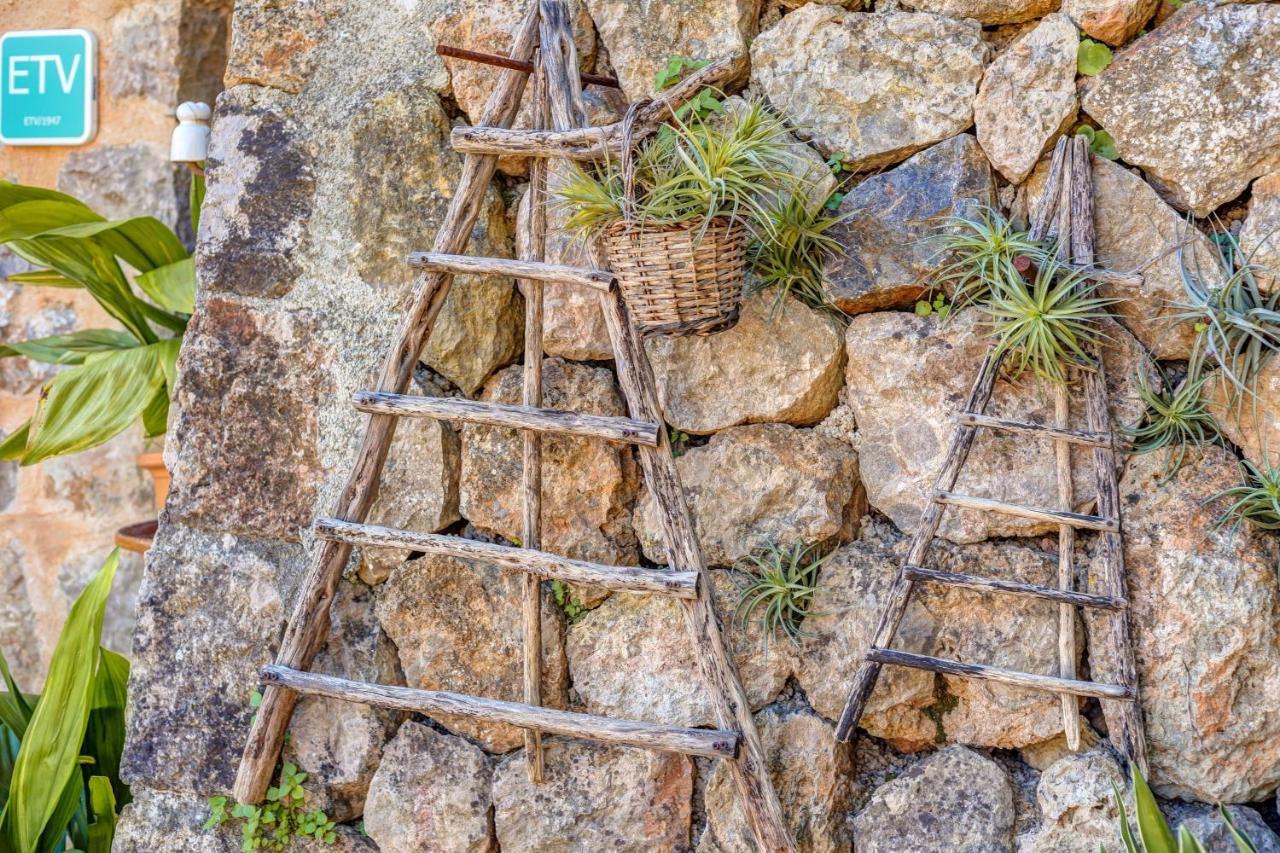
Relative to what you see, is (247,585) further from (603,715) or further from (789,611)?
(789,611)

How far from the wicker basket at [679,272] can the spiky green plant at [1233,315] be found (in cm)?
68

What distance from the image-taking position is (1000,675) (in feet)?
5.71

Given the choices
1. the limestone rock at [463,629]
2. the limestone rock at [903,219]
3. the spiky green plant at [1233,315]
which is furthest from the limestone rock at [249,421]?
the spiky green plant at [1233,315]

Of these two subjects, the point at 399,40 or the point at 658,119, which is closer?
the point at 658,119

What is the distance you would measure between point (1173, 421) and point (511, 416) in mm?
1036

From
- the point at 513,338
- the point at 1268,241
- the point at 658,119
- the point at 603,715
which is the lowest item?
the point at 603,715

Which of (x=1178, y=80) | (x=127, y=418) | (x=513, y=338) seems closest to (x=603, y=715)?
(x=513, y=338)

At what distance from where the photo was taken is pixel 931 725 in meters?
1.86

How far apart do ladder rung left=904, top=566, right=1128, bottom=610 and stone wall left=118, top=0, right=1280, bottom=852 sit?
0.08m

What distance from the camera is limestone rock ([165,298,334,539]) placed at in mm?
2115

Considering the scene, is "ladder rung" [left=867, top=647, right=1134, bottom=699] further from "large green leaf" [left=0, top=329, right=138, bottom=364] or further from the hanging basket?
"large green leaf" [left=0, top=329, right=138, bottom=364]

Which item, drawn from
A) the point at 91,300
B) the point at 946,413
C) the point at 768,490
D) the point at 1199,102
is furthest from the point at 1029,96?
the point at 91,300

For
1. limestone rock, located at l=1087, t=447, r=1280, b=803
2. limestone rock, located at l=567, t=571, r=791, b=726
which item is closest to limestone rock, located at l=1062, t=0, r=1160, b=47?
limestone rock, located at l=1087, t=447, r=1280, b=803

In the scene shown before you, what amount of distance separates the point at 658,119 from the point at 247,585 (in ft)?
3.72
